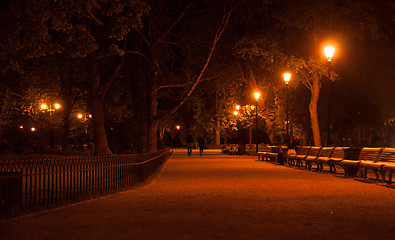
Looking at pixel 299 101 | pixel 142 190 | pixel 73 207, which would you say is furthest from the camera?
pixel 299 101

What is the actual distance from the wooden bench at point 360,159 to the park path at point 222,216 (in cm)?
291

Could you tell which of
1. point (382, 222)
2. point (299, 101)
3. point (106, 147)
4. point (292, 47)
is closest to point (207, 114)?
point (299, 101)

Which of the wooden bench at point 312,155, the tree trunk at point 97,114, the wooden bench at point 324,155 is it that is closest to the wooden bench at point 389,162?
the wooden bench at point 324,155

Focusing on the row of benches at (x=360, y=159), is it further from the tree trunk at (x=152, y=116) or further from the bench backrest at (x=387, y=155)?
the tree trunk at (x=152, y=116)

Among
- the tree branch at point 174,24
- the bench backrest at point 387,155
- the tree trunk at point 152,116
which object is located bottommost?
the bench backrest at point 387,155

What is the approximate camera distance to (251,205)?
35.4 feet

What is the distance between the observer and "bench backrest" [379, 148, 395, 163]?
15.6 metres

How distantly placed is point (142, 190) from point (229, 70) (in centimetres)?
3091

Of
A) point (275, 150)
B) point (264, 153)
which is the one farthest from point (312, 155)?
point (264, 153)

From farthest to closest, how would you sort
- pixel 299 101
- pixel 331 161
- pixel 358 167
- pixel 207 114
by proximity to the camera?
pixel 207 114, pixel 299 101, pixel 331 161, pixel 358 167

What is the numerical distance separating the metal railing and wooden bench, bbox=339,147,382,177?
7.41 meters

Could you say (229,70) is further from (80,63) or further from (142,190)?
(142,190)

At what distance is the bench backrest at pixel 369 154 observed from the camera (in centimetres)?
1682

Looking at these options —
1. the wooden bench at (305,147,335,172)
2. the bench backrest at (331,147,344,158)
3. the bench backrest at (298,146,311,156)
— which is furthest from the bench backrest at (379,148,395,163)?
the bench backrest at (298,146,311,156)
